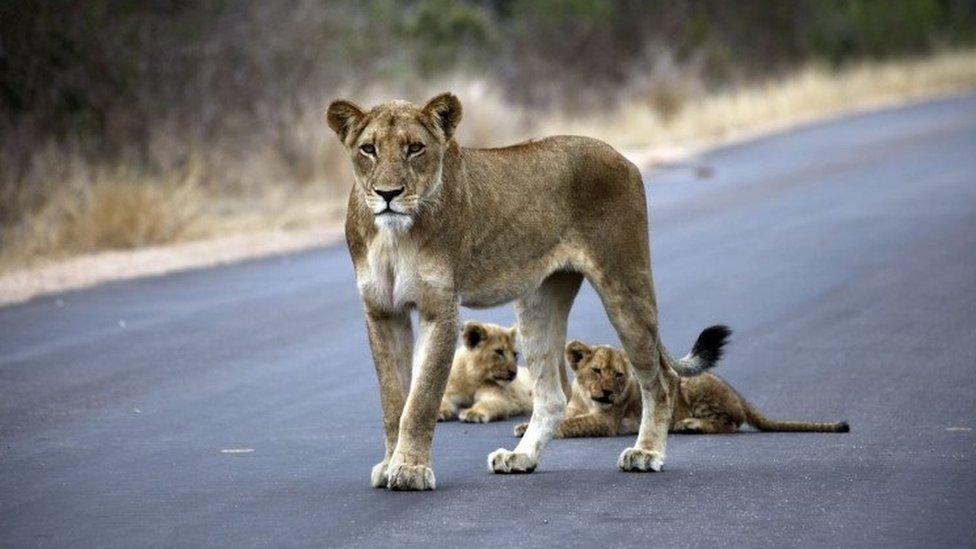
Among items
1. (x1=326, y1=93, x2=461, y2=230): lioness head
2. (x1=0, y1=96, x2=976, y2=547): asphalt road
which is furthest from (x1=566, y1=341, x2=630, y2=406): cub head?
(x1=326, y1=93, x2=461, y2=230): lioness head

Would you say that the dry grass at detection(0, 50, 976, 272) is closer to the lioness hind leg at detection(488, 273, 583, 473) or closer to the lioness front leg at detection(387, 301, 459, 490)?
the lioness hind leg at detection(488, 273, 583, 473)

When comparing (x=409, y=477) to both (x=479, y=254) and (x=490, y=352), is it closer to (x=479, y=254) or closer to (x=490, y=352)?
(x=479, y=254)

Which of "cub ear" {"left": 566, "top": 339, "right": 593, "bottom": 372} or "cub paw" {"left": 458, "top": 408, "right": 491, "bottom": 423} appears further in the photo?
"cub paw" {"left": 458, "top": 408, "right": 491, "bottom": 423}

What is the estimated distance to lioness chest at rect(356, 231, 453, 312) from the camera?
778 centimetres

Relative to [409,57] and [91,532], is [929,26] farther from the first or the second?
[91,532]

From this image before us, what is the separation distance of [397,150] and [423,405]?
38.6 inches

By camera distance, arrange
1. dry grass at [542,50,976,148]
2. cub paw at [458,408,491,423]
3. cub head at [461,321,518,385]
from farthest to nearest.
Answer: dry grass at [542,50,976,148]
cub head at [461,321,518,385]
cub paw at [458,408,491,423]

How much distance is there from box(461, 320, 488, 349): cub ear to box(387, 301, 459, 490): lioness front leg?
286 cm

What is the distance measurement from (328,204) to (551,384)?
13.2 meters

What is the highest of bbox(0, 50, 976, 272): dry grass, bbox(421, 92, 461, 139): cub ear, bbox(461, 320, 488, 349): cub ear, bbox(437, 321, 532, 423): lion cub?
bbox(0, 50, 976, 272): dry grass

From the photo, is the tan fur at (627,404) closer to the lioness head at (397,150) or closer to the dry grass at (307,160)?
the lioness head at (397,150)

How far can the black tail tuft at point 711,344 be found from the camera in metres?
8.83

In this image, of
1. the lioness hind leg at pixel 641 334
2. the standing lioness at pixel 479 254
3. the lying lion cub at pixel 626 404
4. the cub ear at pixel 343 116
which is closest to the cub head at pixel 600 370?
the lying lion cub at pixel 626 404

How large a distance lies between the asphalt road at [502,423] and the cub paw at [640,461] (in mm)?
65
